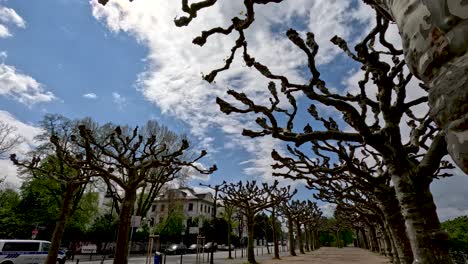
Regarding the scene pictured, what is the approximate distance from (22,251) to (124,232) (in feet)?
41.2

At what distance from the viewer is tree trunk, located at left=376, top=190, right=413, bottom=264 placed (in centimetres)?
669

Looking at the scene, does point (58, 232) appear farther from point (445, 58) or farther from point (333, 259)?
point (333, 259)

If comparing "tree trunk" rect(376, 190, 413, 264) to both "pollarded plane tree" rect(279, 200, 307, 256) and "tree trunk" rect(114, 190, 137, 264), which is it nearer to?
"tree trunk" rect(114, 190, 137, 264)

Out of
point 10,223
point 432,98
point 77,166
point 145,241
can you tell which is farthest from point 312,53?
point 145,241

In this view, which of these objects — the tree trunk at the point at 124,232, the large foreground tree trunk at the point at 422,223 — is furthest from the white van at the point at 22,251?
the large foreground tree trunk at the point at 422,223

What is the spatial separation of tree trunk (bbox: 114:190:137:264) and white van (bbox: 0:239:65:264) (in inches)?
474

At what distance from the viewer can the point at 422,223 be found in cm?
376

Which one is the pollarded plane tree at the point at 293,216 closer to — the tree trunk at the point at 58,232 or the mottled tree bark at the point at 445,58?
the tree trunk at the point at 58,232

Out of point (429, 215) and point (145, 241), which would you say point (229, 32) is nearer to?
point (429, 215)

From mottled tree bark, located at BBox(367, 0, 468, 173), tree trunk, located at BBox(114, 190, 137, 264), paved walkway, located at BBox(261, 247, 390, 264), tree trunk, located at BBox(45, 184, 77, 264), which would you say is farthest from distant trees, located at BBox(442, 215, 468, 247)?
tree trunk, located at BBox(45, 184, 77, 264)

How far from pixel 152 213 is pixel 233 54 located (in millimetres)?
65467

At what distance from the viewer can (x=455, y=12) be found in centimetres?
113

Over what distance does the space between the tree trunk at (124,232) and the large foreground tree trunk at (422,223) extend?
8572mm

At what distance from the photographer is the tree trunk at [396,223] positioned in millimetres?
6691
